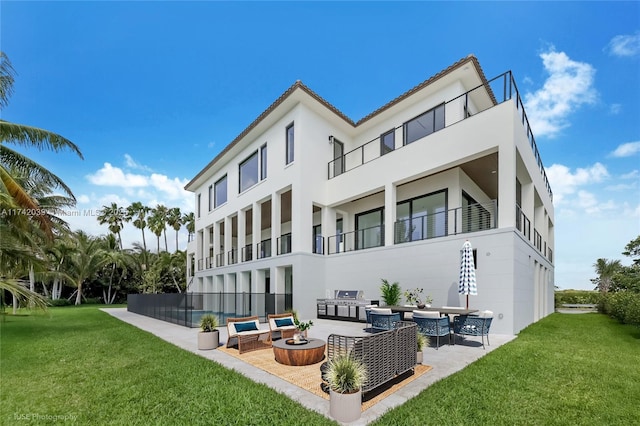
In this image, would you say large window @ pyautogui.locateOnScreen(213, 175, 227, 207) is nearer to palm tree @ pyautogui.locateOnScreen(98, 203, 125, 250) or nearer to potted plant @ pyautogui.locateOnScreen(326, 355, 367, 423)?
potted plant @ pyautogui.locateOnScreen(326, 355, 367, 423)

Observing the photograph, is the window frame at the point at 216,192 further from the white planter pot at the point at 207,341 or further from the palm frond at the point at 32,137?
the white planter pot at the point at 207,341

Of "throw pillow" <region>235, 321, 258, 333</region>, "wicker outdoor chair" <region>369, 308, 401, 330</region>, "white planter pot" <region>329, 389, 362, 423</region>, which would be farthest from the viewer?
"wicker outdoor chair" <region>369, 308, 401, 330</region>

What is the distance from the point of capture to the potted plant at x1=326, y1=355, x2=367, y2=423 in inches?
170

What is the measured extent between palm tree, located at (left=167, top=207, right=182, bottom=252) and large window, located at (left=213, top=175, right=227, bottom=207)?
23043mm

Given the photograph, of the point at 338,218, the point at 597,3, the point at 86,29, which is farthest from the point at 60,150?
the point at 597,3

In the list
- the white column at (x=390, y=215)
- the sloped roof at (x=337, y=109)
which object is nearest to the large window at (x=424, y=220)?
the white column at (x=390, y=215)

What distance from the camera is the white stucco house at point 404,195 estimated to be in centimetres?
1122

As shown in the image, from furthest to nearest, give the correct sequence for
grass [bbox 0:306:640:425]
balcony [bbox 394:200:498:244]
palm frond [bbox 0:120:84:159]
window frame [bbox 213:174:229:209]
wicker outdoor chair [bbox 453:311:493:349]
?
window frame [bbox 213:174:229:209]
balcony [bbox 394:200:498:244]
palm frond [bbox 0:120:84:159]
wicker outdoor chair [bbox 453:311:493:349]
grass [bbox 0:306:640:425]

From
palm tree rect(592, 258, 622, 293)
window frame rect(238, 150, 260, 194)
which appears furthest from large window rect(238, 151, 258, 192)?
palm tree rect(592, 258, 622, 293)

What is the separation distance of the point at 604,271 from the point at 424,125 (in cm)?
4133

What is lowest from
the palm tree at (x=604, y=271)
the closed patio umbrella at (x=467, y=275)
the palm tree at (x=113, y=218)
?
the palm tree at (x=604, y=271)

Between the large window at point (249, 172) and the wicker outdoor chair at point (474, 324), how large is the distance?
14.6 metres

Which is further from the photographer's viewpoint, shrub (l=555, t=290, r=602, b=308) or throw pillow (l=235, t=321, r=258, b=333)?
shrub (l=555, t=290, r=602, b=308)

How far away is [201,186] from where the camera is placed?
29.0 meters
